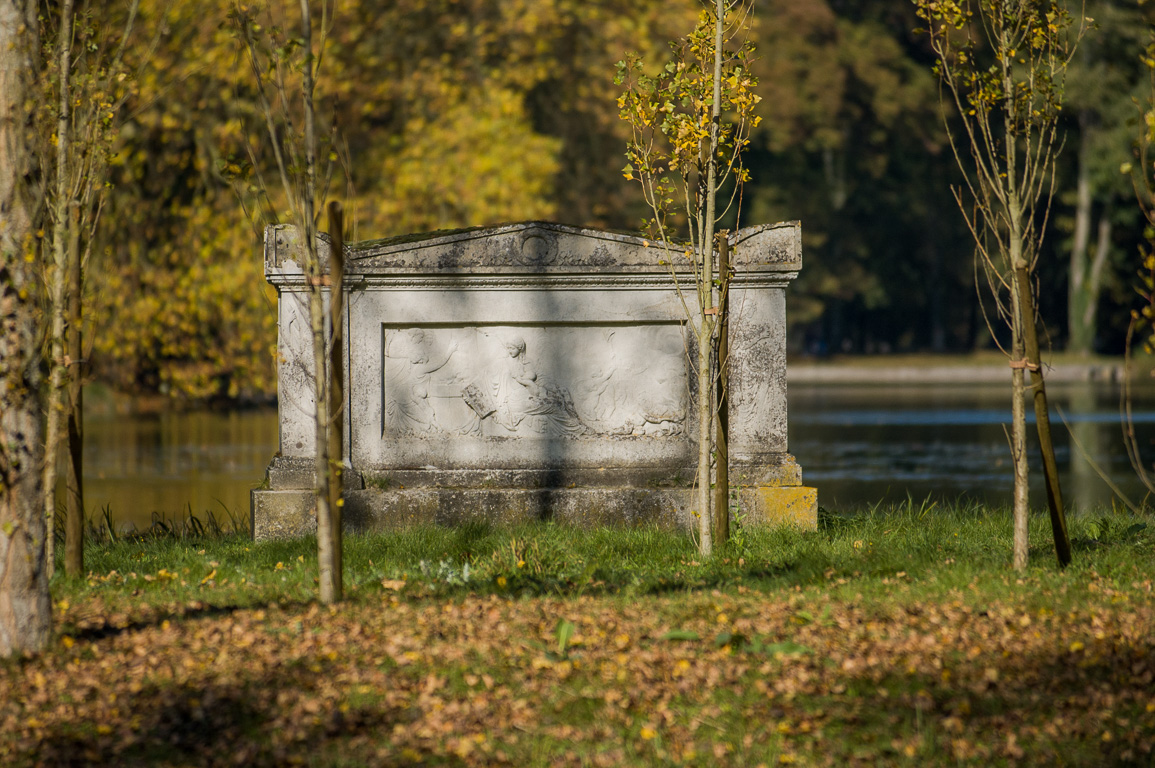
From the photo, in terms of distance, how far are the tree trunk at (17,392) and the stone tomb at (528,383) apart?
9.90 feet

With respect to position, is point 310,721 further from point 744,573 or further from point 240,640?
point 744,573

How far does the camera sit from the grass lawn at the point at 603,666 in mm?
3670

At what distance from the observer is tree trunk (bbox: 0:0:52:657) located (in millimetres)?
4391

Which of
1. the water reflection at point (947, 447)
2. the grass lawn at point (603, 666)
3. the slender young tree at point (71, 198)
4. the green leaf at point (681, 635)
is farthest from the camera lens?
the water reflection at point (947, 447)

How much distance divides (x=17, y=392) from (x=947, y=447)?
13.5 m

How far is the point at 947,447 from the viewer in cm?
1589

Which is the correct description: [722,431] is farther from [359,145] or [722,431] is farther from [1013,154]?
[359,145]

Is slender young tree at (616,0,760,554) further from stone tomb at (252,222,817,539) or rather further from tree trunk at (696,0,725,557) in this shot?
stone tomb at (252,222,817,539)

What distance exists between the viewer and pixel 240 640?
464cm

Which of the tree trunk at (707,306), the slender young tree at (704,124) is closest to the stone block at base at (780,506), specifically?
the slender young tree at (704,124)

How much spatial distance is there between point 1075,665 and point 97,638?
377cm

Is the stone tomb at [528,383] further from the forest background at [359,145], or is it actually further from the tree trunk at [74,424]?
the tree trunk at [74,424]

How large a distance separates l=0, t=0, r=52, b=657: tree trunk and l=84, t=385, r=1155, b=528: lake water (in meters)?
4.19

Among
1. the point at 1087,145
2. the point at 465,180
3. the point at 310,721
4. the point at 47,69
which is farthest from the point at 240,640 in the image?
the point at 1087,145
